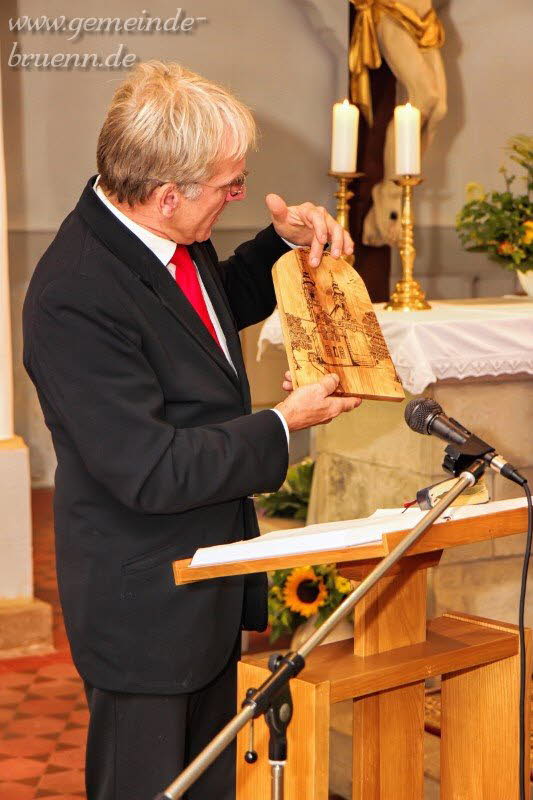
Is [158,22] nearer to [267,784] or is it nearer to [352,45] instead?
[352,45]

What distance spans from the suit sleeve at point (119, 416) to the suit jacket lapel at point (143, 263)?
10 centimetres

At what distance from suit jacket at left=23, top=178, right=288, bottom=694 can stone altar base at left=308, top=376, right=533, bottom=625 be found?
153 cm

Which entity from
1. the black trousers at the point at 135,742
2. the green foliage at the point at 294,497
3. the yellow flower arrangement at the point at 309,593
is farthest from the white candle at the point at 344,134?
the black trousers at the point at 135,742

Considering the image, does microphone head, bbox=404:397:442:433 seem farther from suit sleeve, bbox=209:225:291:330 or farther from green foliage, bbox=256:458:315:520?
green foliage, bbox=256:458:315:520

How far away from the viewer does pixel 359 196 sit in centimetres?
680

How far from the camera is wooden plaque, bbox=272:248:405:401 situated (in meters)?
1.93

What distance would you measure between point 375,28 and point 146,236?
458 centimetres

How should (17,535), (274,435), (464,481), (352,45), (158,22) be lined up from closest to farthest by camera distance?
1. (464,481)
2. (274,435)
3. (17,535)
4. (352,45)
5. (158,22)

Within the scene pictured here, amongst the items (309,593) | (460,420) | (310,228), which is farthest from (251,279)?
(309,593)

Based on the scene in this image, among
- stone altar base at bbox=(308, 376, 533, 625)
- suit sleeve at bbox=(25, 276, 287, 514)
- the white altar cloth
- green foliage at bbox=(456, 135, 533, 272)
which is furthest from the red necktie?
green foliage at bbox=(456, 135, 533, 272)

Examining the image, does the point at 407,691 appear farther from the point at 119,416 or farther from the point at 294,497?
the point at 294,497

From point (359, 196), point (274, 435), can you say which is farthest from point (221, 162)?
point (359, 196)

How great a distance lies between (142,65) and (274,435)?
640mm

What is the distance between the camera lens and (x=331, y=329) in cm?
202
